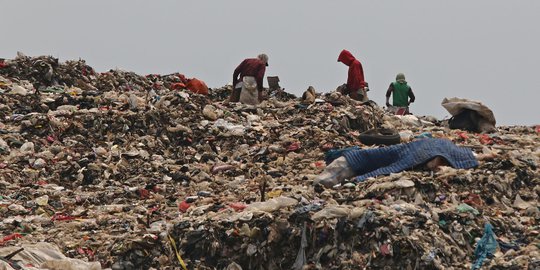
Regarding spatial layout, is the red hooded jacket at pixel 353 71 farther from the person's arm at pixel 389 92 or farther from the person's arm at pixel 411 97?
the person's arm at pixel 411 97

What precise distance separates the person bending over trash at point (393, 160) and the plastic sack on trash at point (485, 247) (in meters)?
1.74

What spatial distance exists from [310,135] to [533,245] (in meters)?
4.74

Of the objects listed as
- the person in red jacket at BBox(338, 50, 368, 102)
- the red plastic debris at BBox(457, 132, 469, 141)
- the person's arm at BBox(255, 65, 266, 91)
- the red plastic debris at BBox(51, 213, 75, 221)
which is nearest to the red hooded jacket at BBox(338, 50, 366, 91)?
the person in red jacket at BBox(338, 50, 368, 102)

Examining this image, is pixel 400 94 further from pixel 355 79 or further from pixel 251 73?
pixel 251 73

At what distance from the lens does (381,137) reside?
12.1 m

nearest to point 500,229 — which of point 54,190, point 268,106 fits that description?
point 54,190

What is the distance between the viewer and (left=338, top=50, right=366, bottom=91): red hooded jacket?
54.4 ft

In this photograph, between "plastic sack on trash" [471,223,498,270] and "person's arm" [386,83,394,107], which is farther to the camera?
"person's arm" [386,83,394,107]

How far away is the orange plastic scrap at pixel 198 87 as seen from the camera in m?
16.7

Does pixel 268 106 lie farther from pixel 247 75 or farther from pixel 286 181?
pixel 286 181

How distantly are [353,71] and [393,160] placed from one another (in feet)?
20.5

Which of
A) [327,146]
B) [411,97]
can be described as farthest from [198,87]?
[327,146]

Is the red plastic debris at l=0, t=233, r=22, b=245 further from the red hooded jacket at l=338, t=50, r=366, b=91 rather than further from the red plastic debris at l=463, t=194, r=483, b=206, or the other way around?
the red hooded jacket at l=338, t=50, r=366, b=91

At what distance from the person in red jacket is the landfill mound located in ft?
4.20
